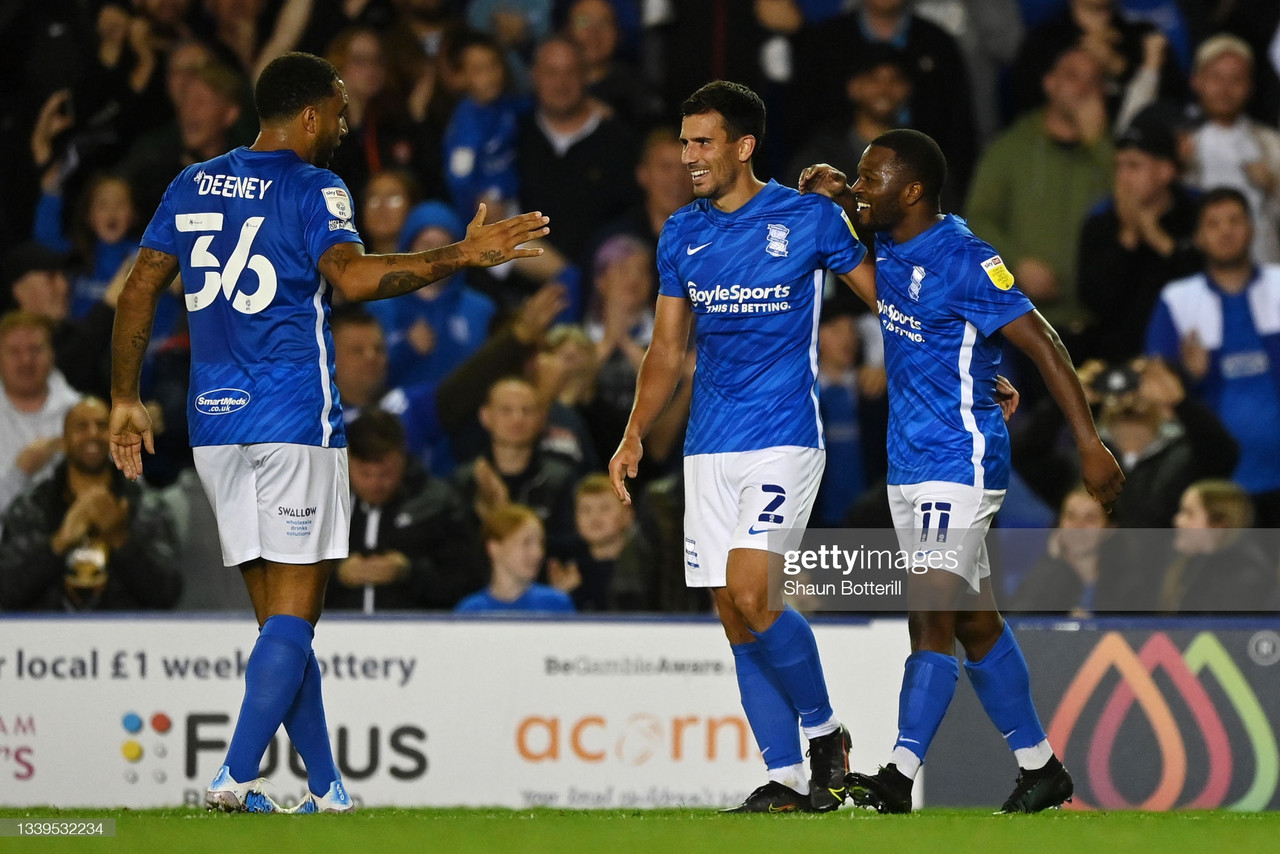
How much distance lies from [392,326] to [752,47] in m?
2.91

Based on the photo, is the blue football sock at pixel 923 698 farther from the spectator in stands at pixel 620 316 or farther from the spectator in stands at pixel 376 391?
the spectator in stands at pixel 376 391

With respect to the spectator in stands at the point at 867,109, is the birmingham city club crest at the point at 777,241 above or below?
below

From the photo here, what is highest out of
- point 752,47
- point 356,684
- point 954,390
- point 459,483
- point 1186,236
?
point 752,47

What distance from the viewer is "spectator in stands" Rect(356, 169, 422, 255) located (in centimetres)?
1095

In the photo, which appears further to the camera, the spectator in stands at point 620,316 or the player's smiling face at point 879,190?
the spectator in stands at point 620,316

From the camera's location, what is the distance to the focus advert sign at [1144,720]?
8148mm

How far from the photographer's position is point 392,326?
35.7 ft


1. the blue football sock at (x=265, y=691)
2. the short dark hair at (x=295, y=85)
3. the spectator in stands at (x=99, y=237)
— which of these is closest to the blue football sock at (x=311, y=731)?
the blue football sock at (x=265, y=691)

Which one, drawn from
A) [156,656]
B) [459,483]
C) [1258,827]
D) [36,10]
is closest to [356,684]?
[156,656]

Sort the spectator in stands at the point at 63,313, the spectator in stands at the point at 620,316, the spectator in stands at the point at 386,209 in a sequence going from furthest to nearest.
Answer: the spectator in stands at the point at 386,209 → the spectator in stands at the point at 63,313 → the spectator in stands at the point at 620,316

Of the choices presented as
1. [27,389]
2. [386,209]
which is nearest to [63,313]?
[27,389]

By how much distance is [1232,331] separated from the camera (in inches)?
399

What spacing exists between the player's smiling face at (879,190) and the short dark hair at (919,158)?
0.10 feet

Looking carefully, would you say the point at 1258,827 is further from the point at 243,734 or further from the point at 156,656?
the point at 156,656
